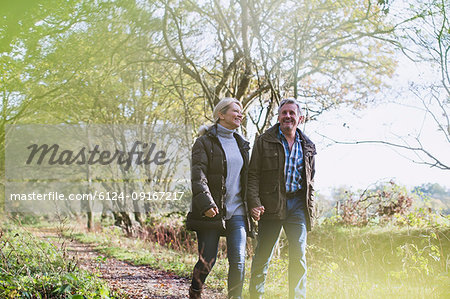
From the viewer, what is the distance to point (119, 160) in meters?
11.0

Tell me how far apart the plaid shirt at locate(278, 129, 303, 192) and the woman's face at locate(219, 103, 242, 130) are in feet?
1.35

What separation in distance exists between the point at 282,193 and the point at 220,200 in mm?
527

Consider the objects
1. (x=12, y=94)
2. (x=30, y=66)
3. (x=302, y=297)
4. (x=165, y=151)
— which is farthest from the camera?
(x=165, y=151)

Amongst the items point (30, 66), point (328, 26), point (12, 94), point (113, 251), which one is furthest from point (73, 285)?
point (12, 94)

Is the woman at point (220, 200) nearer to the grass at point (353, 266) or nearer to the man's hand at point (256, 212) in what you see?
the man's hand at point (256, 212)

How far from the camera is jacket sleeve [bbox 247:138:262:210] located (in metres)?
3.21

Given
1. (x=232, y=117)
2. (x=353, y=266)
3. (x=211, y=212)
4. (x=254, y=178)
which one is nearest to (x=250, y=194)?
(x=254, y=178)

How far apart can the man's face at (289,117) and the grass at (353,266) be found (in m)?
1.12

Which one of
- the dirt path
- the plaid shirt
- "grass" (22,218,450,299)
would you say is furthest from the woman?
the dirt path

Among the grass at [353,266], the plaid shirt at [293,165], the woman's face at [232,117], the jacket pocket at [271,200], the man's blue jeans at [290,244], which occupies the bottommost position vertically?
the grass at [353,266]

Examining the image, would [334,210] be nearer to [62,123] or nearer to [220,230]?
[220,230]

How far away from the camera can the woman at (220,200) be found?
3.04m

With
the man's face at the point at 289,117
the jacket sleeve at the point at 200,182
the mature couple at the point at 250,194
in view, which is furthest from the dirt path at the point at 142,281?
the man's face at the point at 289,117

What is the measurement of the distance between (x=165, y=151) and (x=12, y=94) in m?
3.93
